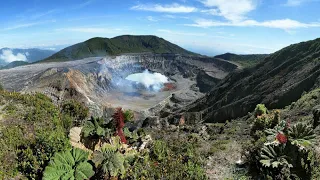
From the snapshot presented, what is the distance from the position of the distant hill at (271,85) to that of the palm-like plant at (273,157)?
1341 inches

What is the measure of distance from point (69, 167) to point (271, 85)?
50.2 meters

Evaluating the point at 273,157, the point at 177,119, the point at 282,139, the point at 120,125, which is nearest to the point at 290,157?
the point at 273,157

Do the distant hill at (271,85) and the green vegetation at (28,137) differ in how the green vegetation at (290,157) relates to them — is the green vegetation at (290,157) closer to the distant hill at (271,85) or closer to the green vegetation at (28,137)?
the green vegetation at (28,137)

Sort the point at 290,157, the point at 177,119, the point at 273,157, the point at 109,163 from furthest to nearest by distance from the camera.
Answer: the point at 177,119 < the point at 109,163 < the point at 273,157 < the point at 290,157

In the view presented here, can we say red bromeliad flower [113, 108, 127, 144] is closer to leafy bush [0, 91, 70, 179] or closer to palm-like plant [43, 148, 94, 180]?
leafy bush [0, 91, 70, 179]

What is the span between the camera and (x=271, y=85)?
175 feet

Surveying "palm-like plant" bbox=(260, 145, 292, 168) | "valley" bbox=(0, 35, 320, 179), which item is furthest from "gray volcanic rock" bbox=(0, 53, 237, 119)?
"palm-like plant" bbox=(260, 145, 292, 168)

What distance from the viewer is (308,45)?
224 feet

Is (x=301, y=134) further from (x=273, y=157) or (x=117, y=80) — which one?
(x=117, y=80)

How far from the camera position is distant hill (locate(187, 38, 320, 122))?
42.8m

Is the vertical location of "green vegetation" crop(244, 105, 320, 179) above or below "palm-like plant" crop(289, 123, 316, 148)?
below

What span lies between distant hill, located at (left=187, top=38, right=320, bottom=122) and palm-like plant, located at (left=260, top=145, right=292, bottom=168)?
1341 inches

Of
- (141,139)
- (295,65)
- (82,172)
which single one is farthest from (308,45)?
(82,172)

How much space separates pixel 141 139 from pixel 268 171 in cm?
855
